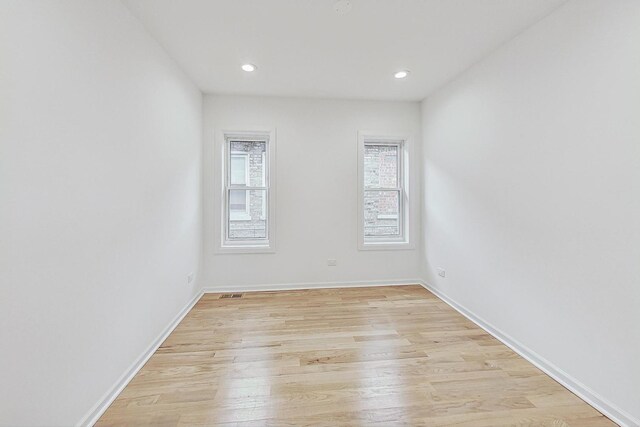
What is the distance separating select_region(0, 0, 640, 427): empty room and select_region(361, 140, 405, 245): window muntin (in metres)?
0.59

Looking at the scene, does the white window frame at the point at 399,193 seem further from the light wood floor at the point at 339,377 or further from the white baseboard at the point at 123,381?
the white baseboard at the point at 123,381

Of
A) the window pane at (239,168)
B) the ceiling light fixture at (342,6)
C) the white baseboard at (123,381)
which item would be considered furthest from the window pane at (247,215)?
the ceiling light fixture at (342,6)

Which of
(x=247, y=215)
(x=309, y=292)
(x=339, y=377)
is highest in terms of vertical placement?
(x=247, y=215)

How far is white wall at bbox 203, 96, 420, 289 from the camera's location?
3.42 metres

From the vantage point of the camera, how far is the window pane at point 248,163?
3.62m

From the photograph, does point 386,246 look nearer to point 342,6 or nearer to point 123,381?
point 342,6

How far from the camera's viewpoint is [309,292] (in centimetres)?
346

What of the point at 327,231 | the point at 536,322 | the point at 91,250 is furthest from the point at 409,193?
the point at 91,250

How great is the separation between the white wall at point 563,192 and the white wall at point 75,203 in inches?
116

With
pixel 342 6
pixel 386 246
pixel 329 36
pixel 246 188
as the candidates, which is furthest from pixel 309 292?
pixel 342 6

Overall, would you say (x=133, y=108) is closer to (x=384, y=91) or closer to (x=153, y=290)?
(x=153, y=290)

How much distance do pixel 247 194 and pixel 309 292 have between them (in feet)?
5.22

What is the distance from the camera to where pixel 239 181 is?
362cm

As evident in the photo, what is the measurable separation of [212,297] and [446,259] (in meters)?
2.94
